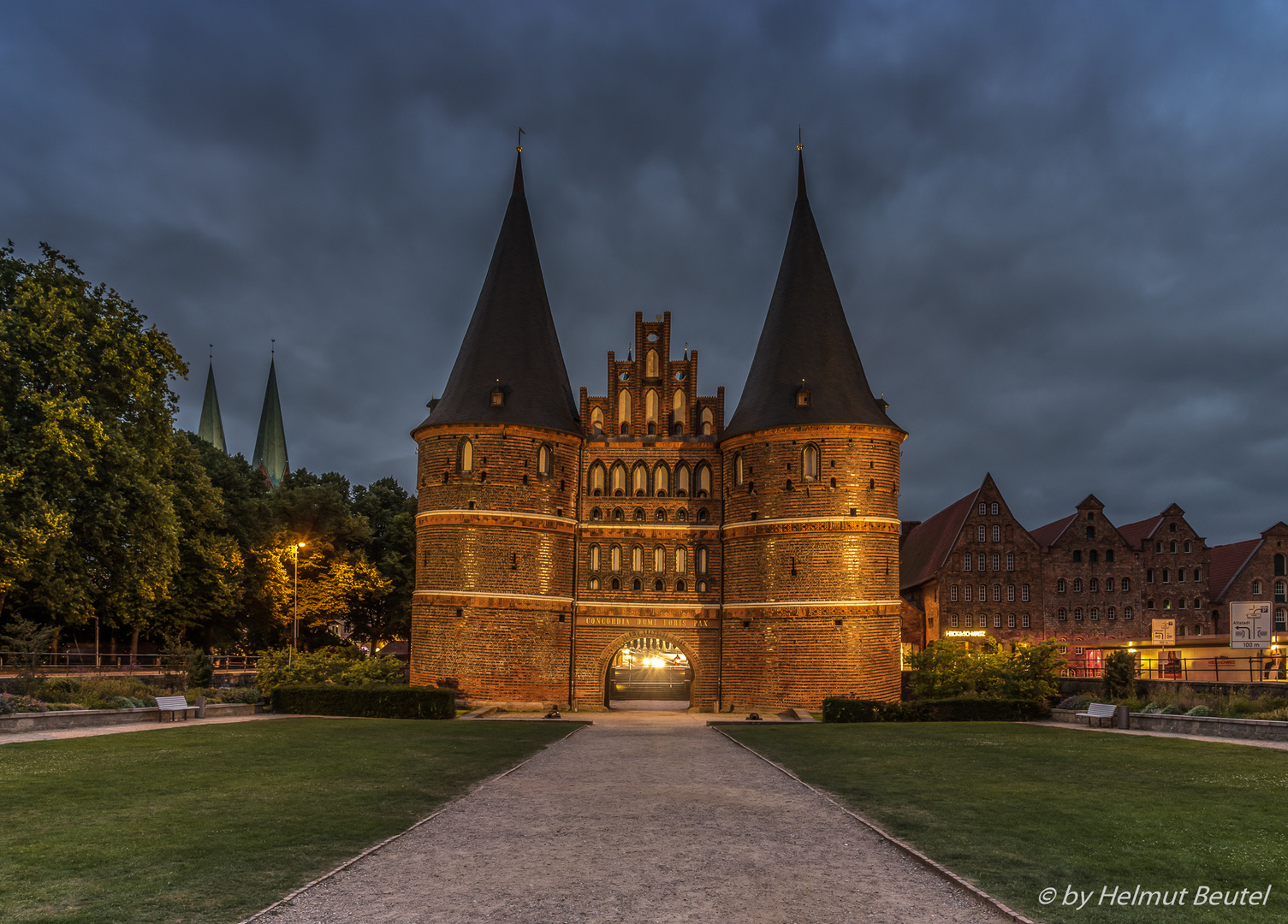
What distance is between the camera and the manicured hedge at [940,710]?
29.4 metres

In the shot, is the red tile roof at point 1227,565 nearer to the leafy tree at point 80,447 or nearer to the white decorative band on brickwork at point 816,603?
the white decorative band on brickwork at point 816,603

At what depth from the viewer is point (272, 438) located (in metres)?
89.8

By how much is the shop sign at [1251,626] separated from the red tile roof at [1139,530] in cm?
3142

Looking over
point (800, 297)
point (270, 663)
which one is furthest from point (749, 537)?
point (270, 663)

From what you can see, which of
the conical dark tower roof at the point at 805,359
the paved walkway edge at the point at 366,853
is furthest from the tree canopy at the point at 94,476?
the conical dark tower roof at the point at 805,359

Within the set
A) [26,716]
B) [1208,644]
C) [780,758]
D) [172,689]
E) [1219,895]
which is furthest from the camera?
[1208,644]

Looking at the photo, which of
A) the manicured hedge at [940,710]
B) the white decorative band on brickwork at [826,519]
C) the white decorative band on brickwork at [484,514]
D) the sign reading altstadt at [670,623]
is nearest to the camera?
the manicured hedge at [940,710]

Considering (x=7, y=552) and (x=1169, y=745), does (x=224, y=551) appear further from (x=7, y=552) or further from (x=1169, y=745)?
(x=1169, y=745)

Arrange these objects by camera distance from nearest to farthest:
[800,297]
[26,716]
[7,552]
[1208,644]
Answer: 1. [26,716]
2. [7,552]
3. [800,297]
4. [1208,644]

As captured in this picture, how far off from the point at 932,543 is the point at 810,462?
28544 mm

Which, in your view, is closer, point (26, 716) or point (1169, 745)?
point (1169, 745)

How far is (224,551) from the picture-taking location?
39781 millimetres

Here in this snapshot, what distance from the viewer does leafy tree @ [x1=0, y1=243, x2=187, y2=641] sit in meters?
29.6

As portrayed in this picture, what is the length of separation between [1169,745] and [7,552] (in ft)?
102
